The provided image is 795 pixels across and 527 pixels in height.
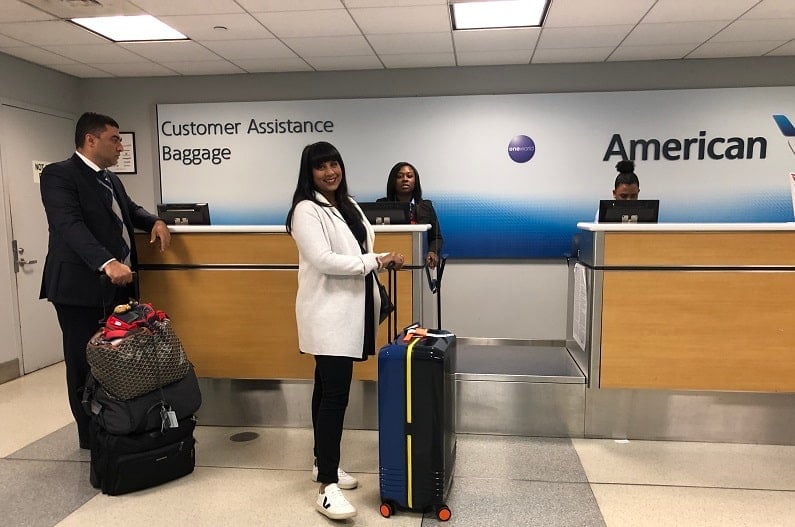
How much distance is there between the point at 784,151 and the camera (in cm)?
494

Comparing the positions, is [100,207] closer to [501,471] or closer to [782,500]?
[501,471]

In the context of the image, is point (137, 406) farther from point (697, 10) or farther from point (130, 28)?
point (697, 10)

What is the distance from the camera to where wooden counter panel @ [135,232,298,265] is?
10.00 feet

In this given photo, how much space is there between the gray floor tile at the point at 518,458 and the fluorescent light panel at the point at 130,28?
3567 millimetres

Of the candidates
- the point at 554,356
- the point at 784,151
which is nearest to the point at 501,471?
the point at 554,356

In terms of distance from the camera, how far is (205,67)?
17.0 feet

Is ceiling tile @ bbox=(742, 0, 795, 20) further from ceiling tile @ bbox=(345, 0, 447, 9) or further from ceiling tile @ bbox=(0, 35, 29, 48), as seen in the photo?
ceiling tile @ bbox=(0, 35, 29, 48)

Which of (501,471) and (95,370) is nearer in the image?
(95,370)

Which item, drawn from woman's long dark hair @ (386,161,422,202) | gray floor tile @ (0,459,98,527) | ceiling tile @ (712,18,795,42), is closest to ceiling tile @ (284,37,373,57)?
woman's long dark hair @ (386,161,422,202)

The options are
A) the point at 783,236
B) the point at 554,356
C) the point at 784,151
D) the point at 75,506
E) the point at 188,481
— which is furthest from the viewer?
the point at 784,151

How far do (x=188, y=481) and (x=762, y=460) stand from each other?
2.85m

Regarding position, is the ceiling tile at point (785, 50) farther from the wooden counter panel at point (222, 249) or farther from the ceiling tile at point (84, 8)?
the ceiling tile at point (84, 8)

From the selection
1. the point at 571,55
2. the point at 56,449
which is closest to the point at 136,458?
the point at 56,449

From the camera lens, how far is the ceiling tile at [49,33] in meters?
3.90
